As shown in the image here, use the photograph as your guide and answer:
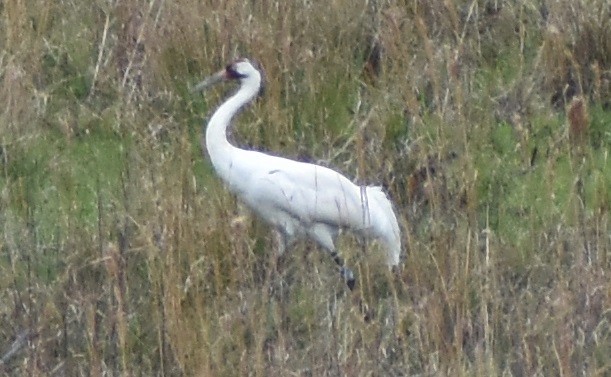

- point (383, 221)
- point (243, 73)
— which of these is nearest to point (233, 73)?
point (243, 73)

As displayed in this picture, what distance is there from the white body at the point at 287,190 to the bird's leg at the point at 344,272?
0.26ft

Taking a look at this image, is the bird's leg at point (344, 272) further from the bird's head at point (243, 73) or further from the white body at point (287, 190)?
the bird's head at point (243, 73)

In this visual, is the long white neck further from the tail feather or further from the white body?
the tail feather

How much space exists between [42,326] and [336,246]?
5.64 ft

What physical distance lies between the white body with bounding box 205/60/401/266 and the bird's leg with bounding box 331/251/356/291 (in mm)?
79

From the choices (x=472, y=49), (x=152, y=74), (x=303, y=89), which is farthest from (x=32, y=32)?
(x=472, y=49)

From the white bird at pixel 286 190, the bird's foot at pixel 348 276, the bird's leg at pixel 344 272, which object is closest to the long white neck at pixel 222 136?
the white bird at pixel 286 190

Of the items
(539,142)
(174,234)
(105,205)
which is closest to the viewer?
(174,234)

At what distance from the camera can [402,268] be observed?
17.5ft

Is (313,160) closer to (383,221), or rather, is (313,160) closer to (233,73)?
(233,73)

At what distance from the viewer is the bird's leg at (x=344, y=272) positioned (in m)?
5.12

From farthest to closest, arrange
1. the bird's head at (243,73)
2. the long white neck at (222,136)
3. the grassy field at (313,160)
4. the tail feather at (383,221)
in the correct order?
the bird's head at (243,73)
the long white neck at (222,136)
the tail feather at (383,221)
the grassy field at (313,160)

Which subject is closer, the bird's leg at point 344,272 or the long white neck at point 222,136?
the bird's leg at point 344,272

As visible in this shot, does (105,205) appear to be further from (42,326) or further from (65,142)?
(42,326)
